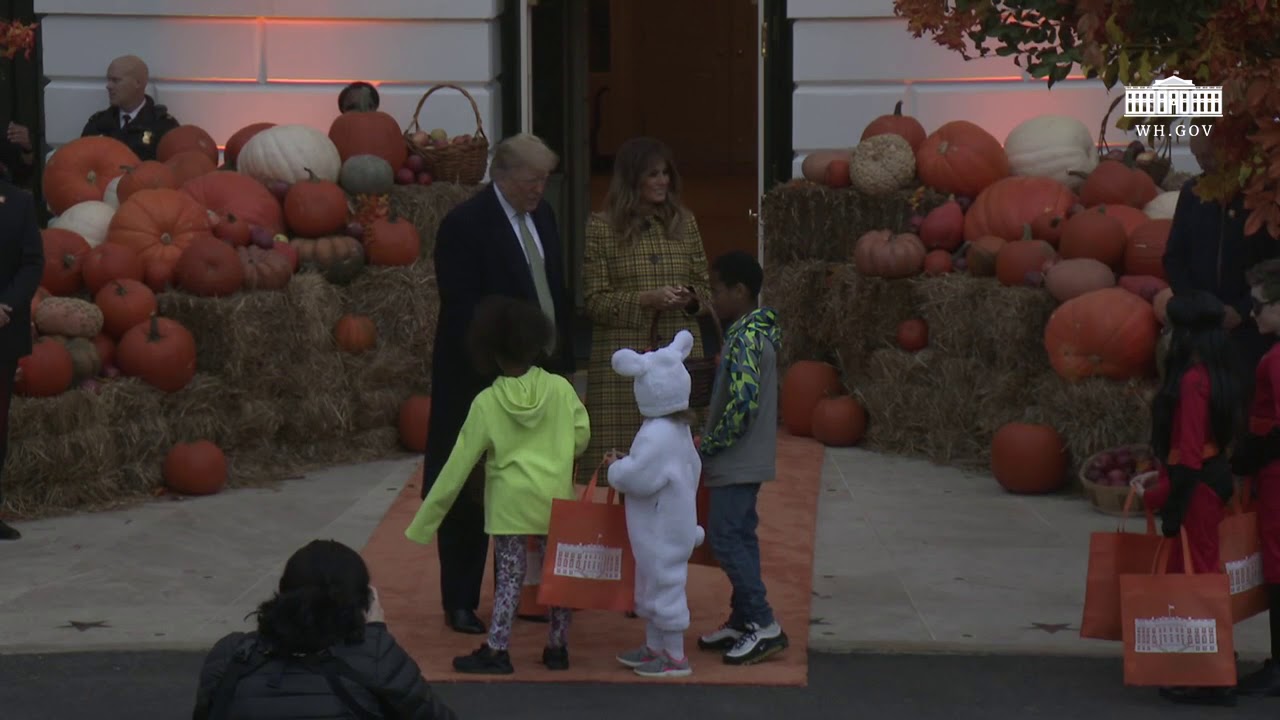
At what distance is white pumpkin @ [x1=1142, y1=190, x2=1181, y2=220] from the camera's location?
10.5 meters

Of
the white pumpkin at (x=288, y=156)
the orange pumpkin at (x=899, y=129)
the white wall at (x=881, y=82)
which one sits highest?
the white wall at (x=881, y=82)

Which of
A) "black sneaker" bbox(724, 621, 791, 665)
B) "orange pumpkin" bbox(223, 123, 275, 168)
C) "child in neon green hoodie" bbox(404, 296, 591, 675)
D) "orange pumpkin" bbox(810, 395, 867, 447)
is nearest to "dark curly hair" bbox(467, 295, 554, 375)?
"child in neon green hoodie" bbox(404, 296, 591, 675)

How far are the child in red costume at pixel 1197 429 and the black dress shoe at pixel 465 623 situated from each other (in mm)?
2436

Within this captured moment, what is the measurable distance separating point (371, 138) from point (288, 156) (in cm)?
65

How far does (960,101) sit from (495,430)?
23.5 ft

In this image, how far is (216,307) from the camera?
9969mm

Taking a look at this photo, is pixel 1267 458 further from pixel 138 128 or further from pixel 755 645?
pixel 138 128

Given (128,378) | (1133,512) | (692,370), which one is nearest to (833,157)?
(1133,512)

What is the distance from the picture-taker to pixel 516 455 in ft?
21.3

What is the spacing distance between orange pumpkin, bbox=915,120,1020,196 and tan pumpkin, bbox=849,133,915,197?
0.36ft

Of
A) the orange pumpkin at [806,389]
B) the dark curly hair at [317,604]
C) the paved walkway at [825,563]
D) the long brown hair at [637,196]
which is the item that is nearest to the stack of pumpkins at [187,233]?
the paved walkway at [825,563]

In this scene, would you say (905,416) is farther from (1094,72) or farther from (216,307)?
(1094,72)

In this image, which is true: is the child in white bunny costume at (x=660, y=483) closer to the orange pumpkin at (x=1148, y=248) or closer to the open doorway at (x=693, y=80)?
the orange pumpkin at (x=1148, y=248)

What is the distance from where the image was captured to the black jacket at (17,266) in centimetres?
857
